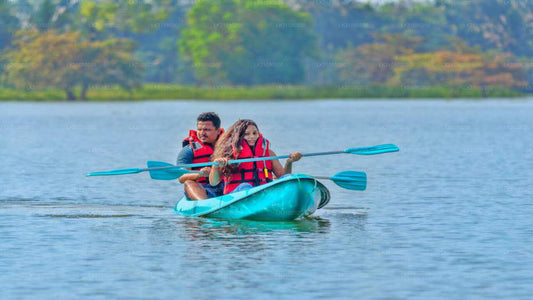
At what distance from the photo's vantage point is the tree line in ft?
333

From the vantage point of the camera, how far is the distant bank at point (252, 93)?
103m

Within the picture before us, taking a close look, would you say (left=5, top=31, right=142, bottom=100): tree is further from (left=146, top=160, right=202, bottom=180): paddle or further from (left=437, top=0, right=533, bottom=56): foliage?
(left=146, top=160, right=202, bottom=180): paddle

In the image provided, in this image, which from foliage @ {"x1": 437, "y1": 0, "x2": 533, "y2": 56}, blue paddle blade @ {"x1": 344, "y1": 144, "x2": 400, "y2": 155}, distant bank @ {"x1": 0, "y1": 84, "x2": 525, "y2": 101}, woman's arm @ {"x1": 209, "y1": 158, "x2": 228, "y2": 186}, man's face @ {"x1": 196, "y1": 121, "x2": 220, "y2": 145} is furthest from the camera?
foliage @ {"x1": 437, "y1": 0, "x2": 533, "y2": 56}

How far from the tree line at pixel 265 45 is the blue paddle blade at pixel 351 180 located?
84.0 m

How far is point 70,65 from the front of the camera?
99812 mm

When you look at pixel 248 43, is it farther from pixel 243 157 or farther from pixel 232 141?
pixel 232 141

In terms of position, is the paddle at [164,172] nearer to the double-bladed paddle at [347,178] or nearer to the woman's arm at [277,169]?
the double-bladed paddle at [347,178]

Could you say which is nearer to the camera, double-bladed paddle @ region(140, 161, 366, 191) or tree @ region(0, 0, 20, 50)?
double-bladed paddle @ region(140, 161, 366, 191)

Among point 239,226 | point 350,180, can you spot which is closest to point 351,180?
point 350,180

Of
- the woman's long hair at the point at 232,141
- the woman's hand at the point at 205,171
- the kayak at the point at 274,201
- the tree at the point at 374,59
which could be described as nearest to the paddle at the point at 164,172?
the woman's hand at the point at 205,171

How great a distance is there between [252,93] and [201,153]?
88551 mm

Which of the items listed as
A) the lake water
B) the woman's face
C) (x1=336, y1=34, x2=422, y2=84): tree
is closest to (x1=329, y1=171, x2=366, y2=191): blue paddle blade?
the lake water

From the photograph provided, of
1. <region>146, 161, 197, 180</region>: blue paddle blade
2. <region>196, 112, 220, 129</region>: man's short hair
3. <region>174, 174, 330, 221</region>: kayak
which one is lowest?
<region>174, 174, 330, 221</region>: kayak

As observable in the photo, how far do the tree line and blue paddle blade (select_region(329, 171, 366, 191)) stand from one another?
84.0 m
